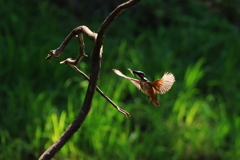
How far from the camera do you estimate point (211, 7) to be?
4.28m

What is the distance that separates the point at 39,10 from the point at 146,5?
1000 millimetres

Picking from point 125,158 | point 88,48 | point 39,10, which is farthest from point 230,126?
point 39,10

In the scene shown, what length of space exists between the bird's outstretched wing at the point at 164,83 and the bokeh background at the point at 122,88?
160cm

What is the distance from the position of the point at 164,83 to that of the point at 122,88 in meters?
1.95

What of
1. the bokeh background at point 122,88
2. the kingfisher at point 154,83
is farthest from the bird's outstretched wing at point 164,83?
the bokeh background at point 122,88

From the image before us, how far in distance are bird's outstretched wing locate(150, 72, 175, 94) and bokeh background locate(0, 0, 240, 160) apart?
1605 millimetres

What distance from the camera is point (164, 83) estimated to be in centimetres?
45

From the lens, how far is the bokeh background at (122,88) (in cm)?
210

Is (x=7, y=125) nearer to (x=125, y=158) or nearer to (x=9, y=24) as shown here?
(x=125, y=158)

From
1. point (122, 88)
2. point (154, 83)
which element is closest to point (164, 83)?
point (154, 83)

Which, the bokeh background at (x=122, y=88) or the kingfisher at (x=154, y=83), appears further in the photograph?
the bokeh background at (x=122, y=88)

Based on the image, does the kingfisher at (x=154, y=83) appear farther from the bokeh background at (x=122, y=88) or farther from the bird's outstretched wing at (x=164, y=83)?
the bokeh background at (x=122, y=88)

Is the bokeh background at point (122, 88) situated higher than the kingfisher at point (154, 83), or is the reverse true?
the kingfisher at point (154, 83)

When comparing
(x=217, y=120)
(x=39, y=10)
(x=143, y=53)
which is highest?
(x=39, y=10)
